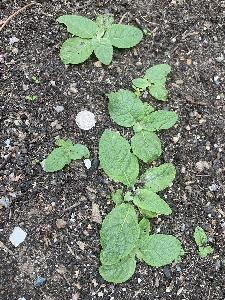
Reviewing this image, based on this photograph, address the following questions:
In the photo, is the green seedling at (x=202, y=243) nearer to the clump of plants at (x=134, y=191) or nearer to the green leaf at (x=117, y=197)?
the clump of plants at (x=134, y=191)

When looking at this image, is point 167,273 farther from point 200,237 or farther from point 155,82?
point 155,82

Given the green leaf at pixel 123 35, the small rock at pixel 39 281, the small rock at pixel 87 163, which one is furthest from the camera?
the green leaf at pixel 123 35

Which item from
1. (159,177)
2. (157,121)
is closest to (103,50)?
(157,121)

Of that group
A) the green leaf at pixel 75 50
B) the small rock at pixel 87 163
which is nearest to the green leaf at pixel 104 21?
the green leaf at pixel 75 50

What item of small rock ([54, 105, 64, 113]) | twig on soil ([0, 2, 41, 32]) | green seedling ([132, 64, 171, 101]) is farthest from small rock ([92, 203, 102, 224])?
twig on soil ([0, 2, 41, 32])

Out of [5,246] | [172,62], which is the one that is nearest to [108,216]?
[5,246]

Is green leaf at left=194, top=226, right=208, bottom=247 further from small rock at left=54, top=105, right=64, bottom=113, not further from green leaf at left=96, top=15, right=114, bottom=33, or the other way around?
green leaf at left=96, top=15, right=114, bottom=33
